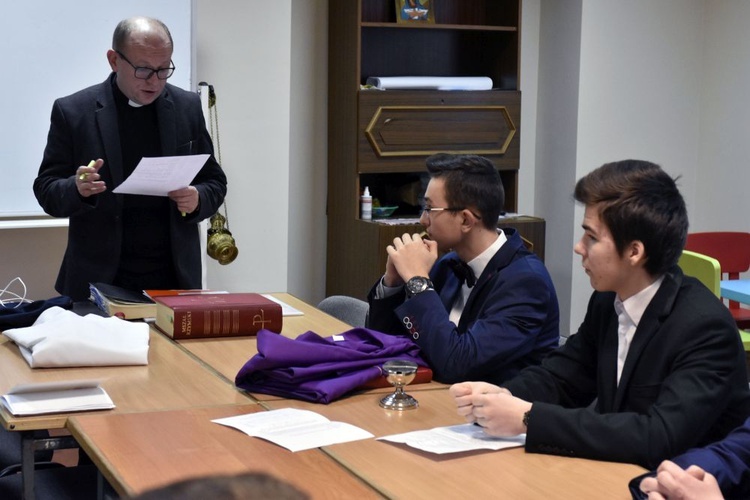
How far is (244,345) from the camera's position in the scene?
2799 millimetres

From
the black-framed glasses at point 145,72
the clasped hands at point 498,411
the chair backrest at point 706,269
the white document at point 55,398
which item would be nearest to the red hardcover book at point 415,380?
the clasped hands at point 498,411

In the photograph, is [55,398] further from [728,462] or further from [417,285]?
[728,462]

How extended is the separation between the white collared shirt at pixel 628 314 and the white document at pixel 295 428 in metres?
0.54

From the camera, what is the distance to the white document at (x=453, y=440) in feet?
6.10

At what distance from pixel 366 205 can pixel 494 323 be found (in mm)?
2805

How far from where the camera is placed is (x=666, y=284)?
1981mm

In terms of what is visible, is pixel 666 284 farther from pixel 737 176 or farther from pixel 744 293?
pixel 737 176

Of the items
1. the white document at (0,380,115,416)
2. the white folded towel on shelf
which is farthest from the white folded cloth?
the white folded towel on shelf

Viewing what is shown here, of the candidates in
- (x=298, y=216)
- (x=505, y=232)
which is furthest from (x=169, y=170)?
(x=298, y=216)

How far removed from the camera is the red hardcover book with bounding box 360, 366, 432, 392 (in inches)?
91.7

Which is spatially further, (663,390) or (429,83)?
(429,83)

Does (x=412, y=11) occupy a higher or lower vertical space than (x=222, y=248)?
higher

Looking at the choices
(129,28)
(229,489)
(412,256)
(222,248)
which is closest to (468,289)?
(412,256)

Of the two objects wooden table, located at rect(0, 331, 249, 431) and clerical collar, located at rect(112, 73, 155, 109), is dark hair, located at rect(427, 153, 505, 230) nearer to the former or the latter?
wooden table, located at rect(0, 331, 249, 431)
